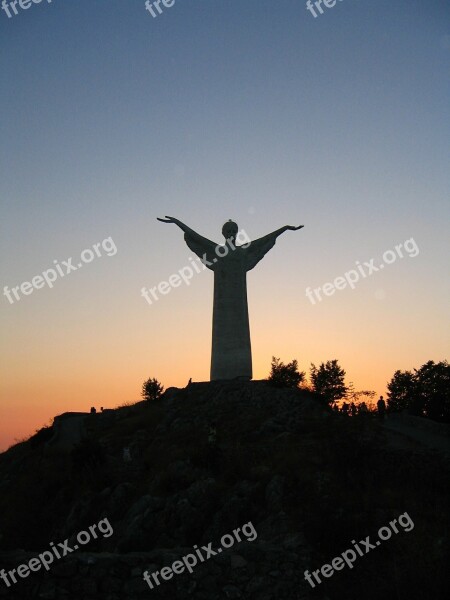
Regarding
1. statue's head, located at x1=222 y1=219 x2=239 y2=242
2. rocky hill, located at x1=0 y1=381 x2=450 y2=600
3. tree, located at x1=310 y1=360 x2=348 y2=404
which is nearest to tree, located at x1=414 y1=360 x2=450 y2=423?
tree, located at x1=310 y1=360 x2=348 y2=404

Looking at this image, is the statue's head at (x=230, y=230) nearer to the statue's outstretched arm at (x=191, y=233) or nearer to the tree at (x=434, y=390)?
the statue's outstretched arm at (x=191, y=233)

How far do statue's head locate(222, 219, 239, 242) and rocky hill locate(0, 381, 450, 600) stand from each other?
426 inches

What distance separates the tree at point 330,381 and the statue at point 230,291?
1103 cm

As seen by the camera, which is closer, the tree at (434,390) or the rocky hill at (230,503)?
the rocky hill at (230,503)

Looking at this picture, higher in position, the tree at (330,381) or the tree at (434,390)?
the tree at (330,381)

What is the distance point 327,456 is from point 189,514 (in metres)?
6.26

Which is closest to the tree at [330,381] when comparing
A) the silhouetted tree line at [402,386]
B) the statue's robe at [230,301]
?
the silhouetted tree line at [402,386]

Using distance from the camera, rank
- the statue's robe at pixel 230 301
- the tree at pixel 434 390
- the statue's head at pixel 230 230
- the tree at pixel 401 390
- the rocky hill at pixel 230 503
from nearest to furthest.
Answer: the rocky hill at pixel 230 503
the statue's robe at pixel 230 301
the statue's head at pixel 230 230
the tree at pixel 434 390
the tree at pixel 401 390

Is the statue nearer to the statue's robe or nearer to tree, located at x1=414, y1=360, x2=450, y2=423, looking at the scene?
the statue's robe

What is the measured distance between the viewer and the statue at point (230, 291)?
1297 inches

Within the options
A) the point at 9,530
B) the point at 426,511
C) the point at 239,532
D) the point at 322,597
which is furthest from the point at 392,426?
the point at 9,530

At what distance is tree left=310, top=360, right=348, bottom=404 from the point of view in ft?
136

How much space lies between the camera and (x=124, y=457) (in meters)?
25.2

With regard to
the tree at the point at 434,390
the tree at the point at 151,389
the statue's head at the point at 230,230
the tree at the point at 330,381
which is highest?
the statue's head at the point at 230,230
